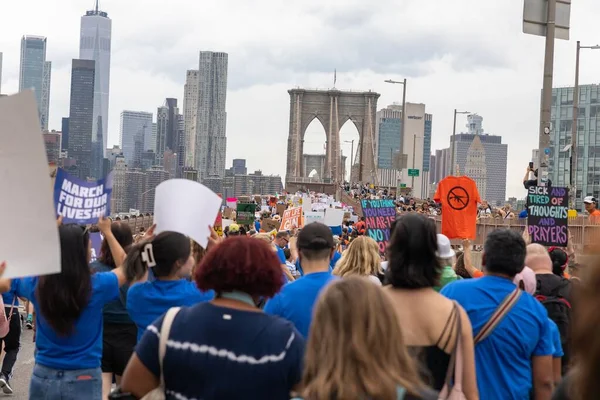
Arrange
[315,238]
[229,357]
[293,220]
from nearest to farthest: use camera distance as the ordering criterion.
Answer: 1. [229,357]
2. [315,238]
3. [293,220]

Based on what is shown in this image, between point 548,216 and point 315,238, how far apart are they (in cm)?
595

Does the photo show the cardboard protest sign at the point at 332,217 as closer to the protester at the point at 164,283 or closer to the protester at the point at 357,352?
the protester at the point at 164,283

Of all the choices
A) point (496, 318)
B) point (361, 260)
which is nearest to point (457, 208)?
point (361, 260)

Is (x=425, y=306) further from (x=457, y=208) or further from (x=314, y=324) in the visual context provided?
(x=457, y=208)

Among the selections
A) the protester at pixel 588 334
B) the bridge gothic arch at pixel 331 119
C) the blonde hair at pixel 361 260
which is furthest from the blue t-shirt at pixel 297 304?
the bridge gothic arch at pixel 331 119

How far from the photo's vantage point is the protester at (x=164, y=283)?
16.5ft

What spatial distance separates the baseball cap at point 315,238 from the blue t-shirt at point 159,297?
0.60 m

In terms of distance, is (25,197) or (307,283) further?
(307,283)

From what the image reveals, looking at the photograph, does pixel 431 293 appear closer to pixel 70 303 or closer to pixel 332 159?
pixel 70 303

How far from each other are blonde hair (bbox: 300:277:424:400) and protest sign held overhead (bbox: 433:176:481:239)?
24.7 feet

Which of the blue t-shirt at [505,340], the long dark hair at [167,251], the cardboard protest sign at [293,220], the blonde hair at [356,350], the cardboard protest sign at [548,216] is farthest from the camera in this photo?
the cardboard protest sign at [293,220]

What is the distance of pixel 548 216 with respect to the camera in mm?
10555

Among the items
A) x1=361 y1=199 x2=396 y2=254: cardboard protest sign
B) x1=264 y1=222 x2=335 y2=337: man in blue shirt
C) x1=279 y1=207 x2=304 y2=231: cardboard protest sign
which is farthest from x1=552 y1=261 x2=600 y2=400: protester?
x1=279 y1=207 x2=304 y2=231: cardboard protest sign

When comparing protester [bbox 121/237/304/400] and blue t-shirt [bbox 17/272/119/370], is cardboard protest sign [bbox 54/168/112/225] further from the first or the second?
protester [bbox 121/237/304/400]
